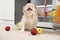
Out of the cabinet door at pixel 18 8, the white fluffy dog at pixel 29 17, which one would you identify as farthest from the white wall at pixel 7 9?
the white fluffy dog at pixel 29 17

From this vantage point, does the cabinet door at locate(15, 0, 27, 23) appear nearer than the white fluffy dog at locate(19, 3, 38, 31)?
No

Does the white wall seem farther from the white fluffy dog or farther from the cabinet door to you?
the white fluffy dog

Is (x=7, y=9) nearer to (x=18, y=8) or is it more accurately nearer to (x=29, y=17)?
(x=18, y=8)

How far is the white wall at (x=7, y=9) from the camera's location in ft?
7.63

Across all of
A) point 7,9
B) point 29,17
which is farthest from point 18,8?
point 29,17

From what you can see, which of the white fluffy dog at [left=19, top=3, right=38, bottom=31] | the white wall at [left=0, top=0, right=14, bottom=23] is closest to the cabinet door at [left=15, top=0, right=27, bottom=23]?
the white wall at [left=0, top=0, right=14, bottom=23]

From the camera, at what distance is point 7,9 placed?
235 centimetres

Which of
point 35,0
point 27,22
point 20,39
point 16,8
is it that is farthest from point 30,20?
point 35,0

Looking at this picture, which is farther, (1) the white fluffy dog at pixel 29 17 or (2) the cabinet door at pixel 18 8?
(2) the cabinet door at pixel 18 8

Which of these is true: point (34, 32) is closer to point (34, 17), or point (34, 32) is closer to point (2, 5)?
point (34, 17)

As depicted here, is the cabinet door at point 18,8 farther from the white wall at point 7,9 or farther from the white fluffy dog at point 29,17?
the white fluffy dog at point 29,17

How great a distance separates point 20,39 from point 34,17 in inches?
17.0

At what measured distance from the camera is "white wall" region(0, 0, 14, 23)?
232cm

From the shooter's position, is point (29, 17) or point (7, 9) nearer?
point (29, 17)
